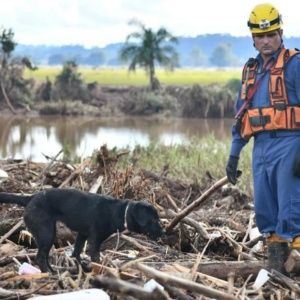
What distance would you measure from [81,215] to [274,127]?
67.8 inches

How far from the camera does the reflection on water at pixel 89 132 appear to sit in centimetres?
2520

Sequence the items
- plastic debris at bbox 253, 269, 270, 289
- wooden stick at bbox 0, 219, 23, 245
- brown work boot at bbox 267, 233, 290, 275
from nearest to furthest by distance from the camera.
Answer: plastic debris at bbox 253, 269, 270, 289
brown work boot at bbox 267, 233, 290, 275
wooden stick at bbox 0, 219, 23, 245

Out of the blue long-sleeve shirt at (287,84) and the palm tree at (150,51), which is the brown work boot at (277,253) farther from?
the palm tree at (150,51)

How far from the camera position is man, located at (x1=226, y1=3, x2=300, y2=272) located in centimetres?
602

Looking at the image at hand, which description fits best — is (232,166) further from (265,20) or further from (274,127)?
(265,20)

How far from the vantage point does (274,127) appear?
238 inches

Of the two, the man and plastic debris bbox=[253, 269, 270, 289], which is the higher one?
the man

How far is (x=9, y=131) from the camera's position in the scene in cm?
3288

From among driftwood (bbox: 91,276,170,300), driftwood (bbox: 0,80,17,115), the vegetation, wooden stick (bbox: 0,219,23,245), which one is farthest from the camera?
driftwood (bbox: 0,80,17,115)

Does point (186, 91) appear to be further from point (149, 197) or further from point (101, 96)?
point (149, 197)

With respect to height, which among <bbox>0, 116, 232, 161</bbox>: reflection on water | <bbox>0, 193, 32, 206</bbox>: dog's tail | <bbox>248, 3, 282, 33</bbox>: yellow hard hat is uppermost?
<bbox>248, 3, 282, 33</bbox>: yellow hard hat

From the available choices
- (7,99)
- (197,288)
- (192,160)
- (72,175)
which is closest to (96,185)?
(72,175)

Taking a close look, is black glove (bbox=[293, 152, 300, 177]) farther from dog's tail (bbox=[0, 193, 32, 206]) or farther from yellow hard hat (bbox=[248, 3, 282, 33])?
dog's tail (bbox=[0, 193, 32, 206])

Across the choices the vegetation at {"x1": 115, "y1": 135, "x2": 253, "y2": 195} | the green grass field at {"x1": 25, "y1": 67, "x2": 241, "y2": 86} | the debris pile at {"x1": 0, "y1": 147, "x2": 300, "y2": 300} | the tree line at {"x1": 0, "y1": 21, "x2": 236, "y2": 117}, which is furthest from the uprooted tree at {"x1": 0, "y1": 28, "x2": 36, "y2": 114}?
the debris pile at {"x1": 0, "y1": 147, "x2": 300, "y2": 300}
